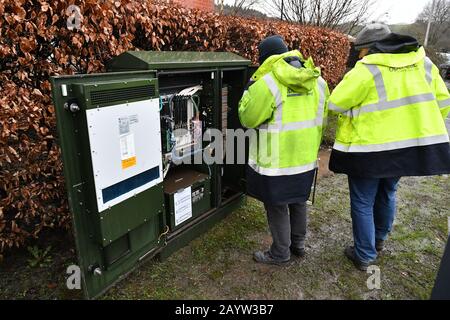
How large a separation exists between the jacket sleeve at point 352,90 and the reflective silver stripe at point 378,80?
0.12 ft

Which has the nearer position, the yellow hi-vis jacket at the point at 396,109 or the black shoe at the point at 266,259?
the yellow hi-vis jacket at the point at 396,109

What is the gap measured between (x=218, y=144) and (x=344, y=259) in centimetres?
170

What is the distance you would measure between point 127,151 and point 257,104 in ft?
3.31

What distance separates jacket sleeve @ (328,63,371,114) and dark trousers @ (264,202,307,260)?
0.91 meters

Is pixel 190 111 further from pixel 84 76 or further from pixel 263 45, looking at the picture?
pixel 84 76

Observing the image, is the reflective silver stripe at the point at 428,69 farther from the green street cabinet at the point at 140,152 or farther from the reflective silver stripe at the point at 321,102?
the green street cabinet at the point at 140,152

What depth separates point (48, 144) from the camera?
263 cm

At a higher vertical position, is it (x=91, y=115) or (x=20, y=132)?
(x=91, y=115)

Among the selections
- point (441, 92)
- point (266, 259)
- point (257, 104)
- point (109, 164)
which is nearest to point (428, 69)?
point (441, 92)

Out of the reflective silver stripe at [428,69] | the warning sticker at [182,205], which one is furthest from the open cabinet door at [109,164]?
the reflective silver stripe at [428,69]

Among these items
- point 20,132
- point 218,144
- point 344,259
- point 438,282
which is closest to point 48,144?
point 20,132

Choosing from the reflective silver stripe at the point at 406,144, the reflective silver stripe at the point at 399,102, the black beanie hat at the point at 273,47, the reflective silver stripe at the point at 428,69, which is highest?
the black beanie hat at the point at 273,47

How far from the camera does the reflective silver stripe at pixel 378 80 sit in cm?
234

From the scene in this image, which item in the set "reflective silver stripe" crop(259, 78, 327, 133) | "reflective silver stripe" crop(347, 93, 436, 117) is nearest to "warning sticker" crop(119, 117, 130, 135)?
"reflective silver stripe" crop(259, 78, 327, 133)
